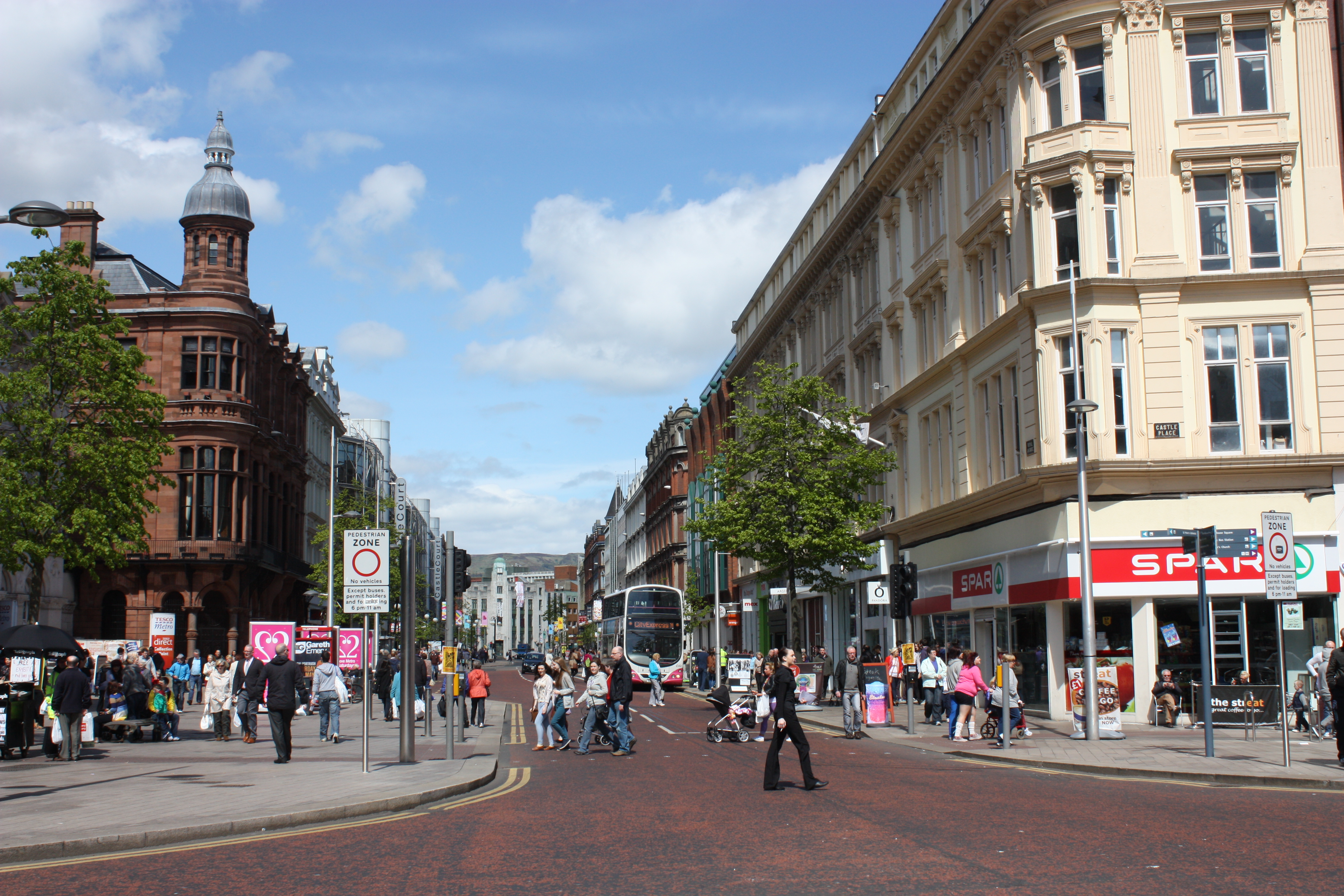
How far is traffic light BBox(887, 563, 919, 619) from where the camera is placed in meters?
25.9

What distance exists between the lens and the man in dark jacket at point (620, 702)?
2181 centimetres

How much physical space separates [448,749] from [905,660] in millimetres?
10102

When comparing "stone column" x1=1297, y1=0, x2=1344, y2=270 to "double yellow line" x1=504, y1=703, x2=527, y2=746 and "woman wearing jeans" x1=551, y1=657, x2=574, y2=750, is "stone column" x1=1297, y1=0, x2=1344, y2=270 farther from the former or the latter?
"double yellow line" x1=504, y1=703, x2=527, y2=746

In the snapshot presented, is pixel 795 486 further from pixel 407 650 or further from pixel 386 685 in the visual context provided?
pixel 407 650

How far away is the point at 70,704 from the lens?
2008cm

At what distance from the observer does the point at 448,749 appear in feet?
65.2

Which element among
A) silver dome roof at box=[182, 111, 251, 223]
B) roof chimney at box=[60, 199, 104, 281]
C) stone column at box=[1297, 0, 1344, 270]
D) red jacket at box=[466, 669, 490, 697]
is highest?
silver dome roof at box=[182, 111, 251, 223]

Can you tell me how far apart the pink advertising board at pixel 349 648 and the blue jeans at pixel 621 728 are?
20.1 m

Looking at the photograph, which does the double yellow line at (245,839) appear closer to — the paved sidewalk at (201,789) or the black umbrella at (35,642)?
the paved sidewalk at (201,789)

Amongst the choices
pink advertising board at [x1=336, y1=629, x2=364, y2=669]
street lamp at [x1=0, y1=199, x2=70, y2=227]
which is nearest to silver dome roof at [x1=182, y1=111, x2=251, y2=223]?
pink advertising board at [x1=336, y1=629, x2=364, y2=669]

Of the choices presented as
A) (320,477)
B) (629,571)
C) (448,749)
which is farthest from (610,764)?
(629,571)

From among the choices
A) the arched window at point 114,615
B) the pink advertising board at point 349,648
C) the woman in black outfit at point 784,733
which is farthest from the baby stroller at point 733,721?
the arched window at point 114,615

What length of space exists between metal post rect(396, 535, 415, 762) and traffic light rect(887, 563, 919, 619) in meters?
10.8

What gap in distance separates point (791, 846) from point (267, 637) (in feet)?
80.5
